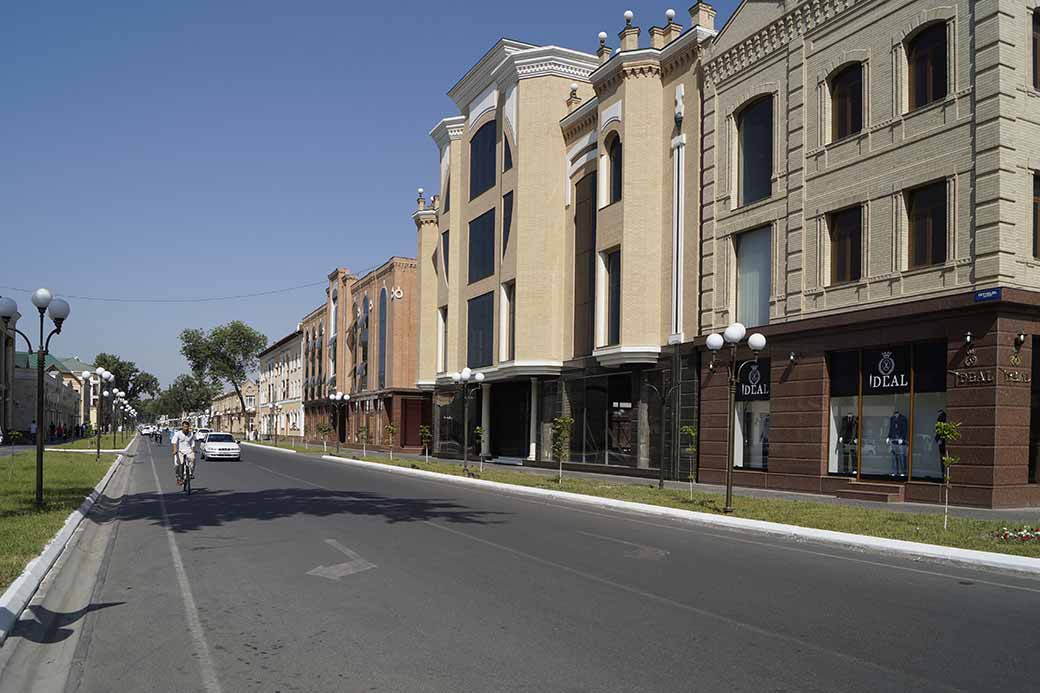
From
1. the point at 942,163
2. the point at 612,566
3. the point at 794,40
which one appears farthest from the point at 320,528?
the point at 794,40

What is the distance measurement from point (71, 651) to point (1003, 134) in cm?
1936

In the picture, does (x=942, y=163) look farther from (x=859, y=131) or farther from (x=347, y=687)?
(x=347, y=687)

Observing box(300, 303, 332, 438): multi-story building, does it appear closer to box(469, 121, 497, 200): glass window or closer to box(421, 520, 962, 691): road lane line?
box(469, 121, 497, 200): glass window

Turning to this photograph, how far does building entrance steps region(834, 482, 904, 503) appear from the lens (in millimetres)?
20469

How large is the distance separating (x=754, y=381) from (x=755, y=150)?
280 inches

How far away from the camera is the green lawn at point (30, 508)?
10.4 m

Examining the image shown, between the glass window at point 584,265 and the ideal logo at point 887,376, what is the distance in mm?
13874

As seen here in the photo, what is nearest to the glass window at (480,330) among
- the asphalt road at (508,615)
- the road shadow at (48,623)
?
the asphalt road at (508,615)

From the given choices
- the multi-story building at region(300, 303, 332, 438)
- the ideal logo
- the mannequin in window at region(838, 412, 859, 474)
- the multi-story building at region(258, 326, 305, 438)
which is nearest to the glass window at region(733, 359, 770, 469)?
the mannequin in window at region(838, 412, 859, 474)

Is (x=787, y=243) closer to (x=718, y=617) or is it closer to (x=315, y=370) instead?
(x=718, y=617)

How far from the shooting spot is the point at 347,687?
5.75 m

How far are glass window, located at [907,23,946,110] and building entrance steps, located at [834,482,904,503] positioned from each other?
30.3 ft

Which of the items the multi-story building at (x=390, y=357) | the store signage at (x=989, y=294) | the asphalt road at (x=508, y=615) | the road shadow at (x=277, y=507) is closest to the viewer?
the asphalt road at (x=508, y=615)

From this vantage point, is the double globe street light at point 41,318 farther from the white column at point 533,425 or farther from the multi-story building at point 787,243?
the white column at point 533,425
